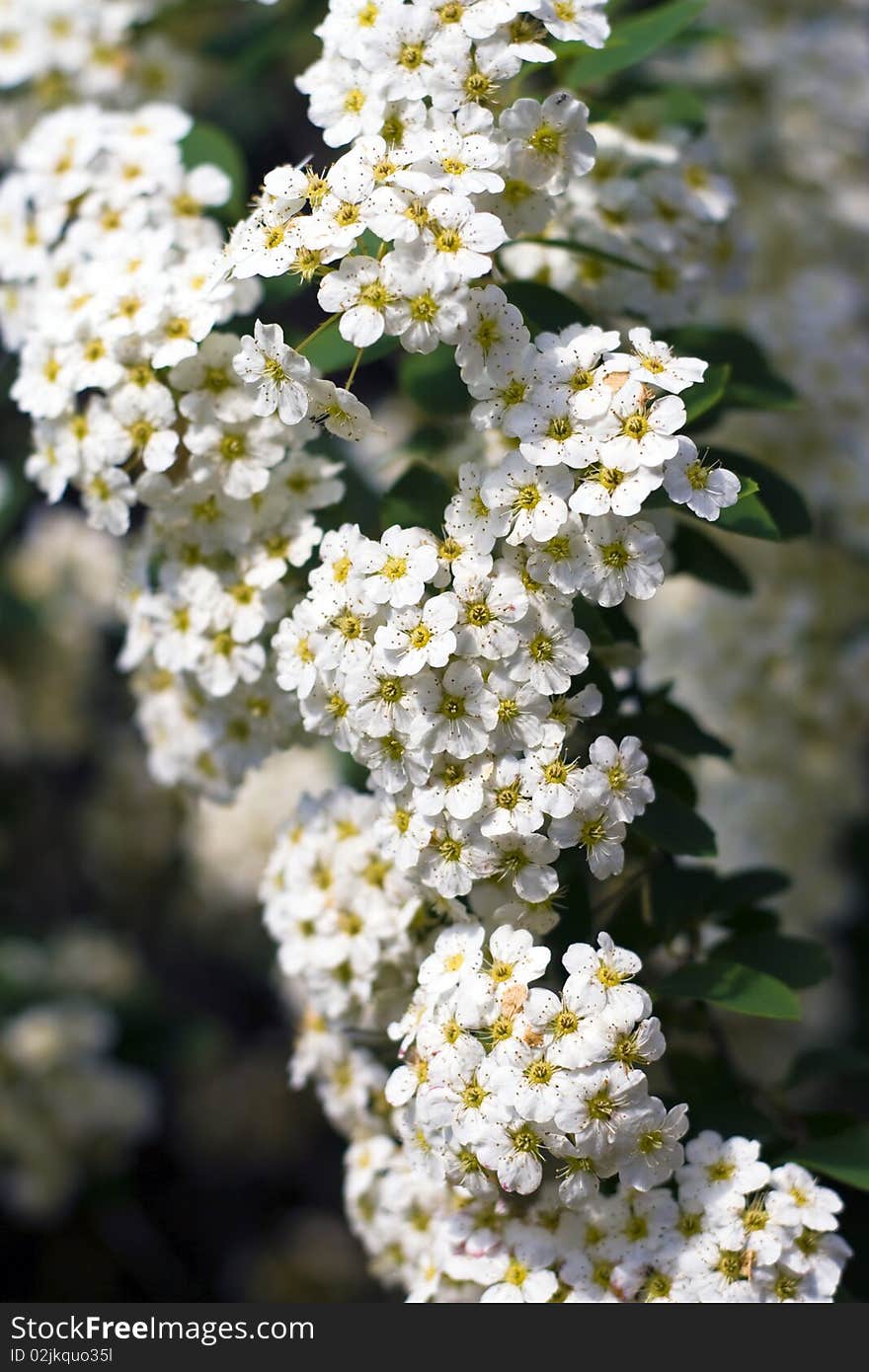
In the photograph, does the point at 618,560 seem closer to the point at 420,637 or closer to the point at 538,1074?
the point at 420,637

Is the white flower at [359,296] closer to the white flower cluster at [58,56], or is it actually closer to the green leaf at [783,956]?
the green leaf at [783,956]

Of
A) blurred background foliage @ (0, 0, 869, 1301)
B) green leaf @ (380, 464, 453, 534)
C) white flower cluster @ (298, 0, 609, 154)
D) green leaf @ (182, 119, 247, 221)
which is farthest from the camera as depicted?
blurred background foliage @ (0, 0, 869, 1301)

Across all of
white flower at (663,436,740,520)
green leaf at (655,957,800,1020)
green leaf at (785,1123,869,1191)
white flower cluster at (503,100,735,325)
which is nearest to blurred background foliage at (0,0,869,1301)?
white flower cluster at (503,100,735,325)

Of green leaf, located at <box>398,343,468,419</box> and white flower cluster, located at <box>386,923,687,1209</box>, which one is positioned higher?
green leaf, located at <box>398,343,468,419</box>

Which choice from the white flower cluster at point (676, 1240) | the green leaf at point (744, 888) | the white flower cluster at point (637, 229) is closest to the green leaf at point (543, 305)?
the white flower cluster at point (637, 229)

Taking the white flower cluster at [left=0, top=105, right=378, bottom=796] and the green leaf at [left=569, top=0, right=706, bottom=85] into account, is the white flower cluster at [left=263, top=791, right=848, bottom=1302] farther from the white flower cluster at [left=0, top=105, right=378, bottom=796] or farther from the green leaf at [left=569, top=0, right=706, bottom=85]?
the green leaf at [left=569, top=0, right=706, bottom=85]
